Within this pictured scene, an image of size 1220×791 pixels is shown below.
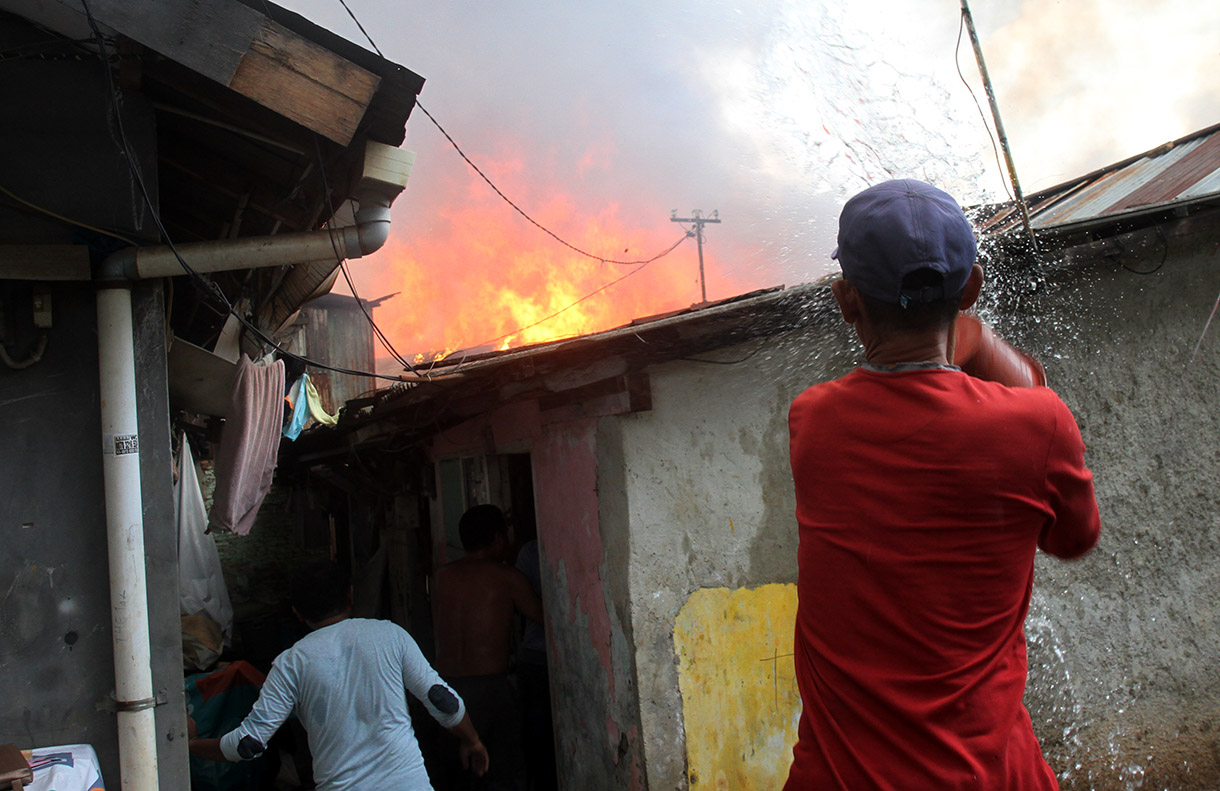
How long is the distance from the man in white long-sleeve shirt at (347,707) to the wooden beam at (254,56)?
7.39ft

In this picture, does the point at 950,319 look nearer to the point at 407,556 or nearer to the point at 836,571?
the point at 836,571

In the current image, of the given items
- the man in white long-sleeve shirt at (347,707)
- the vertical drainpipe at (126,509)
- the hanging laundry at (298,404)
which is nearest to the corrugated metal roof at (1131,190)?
the man in white long-sleeve shirt at (347,707)

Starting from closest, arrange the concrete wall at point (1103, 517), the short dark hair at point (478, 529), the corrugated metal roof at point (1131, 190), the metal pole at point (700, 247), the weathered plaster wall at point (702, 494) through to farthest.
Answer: the corrugated metal roof at point (1131, 190) < the weathered plaster wall at point (702, 494) < the concrete wall at point (1103, 517) < the short dark hair at point (478, 529) < the metal pole at point (700, 247)

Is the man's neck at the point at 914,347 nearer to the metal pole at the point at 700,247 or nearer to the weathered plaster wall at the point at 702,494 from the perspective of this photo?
the weathered plaster wall at the point at 702,494

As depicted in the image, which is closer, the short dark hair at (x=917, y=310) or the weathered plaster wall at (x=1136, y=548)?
A: the short dark hair at (x=917, y=310)

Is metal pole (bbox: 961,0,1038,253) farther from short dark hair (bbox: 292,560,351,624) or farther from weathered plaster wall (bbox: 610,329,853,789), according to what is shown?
short dark hair (bbox: 292,560,351,624)

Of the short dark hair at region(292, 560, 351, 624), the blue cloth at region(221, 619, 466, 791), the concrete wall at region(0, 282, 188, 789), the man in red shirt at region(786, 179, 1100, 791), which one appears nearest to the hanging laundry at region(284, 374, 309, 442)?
the short dark hair at region(292, 560, 351, 624)

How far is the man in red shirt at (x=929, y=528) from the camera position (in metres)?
1.40

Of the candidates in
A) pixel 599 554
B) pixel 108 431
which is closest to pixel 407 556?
pixel 599 554

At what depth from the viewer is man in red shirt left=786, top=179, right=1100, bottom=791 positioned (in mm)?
1396

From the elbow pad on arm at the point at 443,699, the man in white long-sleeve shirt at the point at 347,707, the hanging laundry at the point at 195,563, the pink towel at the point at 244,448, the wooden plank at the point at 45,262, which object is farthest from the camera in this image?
the hanging laundry at the point at 195,563

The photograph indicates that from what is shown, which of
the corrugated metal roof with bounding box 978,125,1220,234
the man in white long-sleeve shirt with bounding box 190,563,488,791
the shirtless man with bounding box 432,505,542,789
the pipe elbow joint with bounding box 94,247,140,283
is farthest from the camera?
the shirtless man with bounding box 432,505,542,789

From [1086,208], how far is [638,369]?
11.2 feet

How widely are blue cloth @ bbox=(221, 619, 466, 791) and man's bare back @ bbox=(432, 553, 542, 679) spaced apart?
190 cm
